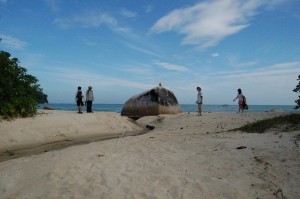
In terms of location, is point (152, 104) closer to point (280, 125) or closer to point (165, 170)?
point (280, 125)

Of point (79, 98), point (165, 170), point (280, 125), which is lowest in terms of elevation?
point (165, 170)

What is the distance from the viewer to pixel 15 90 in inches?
551

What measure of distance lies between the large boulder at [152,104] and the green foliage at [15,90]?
9.45 meters

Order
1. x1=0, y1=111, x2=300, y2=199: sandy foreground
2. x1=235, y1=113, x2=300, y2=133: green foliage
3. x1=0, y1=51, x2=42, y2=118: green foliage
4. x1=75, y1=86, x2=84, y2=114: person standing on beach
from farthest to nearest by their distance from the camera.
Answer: x1=75, y1=86, x2=84, y2=114: person standing on beach, x1=0, y1=51, x2=42, y2=118: green foliage, x1=235, y1=113, x2=300, y2=133: green foliage, x1=0, y1=111, x2=300, y2=199: sandy foreground

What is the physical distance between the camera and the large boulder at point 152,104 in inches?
906

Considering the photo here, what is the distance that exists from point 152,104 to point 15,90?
10.9m

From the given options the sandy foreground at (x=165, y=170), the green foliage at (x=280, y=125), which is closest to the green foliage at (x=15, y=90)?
the sandy foreground at (x=165, y=170)

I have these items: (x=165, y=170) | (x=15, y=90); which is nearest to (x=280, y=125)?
(x=165, y=170)

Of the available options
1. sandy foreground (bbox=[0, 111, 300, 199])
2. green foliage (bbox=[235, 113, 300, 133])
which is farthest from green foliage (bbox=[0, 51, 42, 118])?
green foliage (bbox=[235, 113, 300, 133])

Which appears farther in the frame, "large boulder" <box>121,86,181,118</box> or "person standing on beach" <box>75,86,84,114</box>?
"large boulder" <box>121,86,181,118</box>

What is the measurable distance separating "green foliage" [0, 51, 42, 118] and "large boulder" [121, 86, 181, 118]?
945 cm

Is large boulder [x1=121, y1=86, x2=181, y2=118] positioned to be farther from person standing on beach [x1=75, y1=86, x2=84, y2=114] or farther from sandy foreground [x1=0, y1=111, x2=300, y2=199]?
sandy foreground [x1=0, y1=111, x2=300, y2=199]

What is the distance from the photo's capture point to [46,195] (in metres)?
5.77

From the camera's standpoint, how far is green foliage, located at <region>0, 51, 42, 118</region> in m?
13.4
